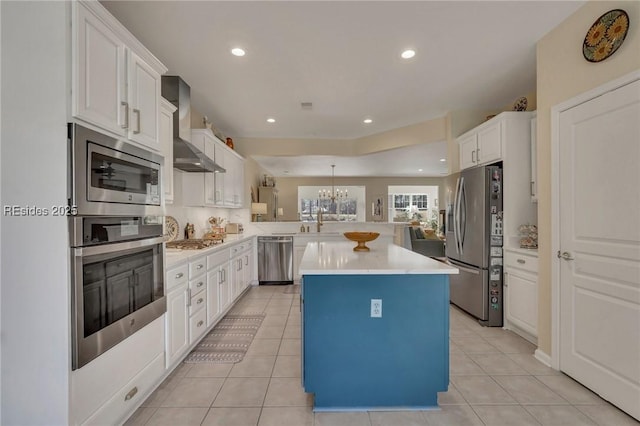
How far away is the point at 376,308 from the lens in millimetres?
1785

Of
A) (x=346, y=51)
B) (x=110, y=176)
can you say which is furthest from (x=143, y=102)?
(x=346, y=51)

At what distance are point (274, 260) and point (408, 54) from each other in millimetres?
3666

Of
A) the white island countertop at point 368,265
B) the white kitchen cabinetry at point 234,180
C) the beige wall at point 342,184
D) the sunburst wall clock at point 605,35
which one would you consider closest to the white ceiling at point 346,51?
the sunburst wall clock at point 605,35

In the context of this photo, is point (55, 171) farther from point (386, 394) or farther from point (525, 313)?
point (525, 313)

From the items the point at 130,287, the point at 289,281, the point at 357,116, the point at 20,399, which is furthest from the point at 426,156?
the point at 20,399

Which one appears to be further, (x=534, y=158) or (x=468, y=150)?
(x=468, y=150)

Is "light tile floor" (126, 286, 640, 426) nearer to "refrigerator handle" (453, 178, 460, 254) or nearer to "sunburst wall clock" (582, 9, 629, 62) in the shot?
"refrigerator handle" (453, 178, 460, 254)

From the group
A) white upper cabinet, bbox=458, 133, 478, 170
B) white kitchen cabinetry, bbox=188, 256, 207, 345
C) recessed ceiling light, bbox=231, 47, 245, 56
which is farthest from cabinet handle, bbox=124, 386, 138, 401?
white upper cabinet, bbox=458, 133, 478, 170

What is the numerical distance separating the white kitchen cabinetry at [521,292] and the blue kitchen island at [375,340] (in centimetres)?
137

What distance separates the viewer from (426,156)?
628 centimetres

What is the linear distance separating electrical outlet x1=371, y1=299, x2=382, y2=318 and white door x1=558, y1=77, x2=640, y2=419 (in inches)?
55.8

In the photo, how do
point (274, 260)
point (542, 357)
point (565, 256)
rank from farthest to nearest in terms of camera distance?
point (274, 260) → point (542, 357) → point (565, 256)

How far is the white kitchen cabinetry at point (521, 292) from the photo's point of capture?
2576 millimetres

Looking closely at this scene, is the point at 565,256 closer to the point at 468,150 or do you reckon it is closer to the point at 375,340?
the point at 375,340
